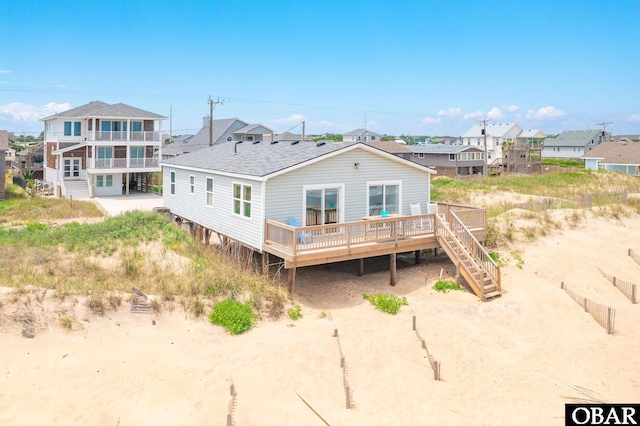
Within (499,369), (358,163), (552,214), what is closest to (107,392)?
(499,369)

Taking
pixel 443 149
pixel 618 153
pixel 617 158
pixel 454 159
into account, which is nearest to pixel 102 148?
pixel 454 159

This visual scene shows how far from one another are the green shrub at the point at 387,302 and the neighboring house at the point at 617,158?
60934 mm

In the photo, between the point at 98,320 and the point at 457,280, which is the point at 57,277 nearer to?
the point at 98,320

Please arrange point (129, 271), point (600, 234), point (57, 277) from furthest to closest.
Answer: point (600, 234), point (129, 271), point (57, 277)

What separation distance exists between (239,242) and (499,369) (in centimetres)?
1010

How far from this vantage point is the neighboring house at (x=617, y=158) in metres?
67.2

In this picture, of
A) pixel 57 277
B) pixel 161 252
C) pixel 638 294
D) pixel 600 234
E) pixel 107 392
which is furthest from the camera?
pixel 600 234

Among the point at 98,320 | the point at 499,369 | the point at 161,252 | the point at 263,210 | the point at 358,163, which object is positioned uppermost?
the point at 358,163

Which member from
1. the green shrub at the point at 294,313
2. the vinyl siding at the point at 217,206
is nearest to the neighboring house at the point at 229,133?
the vinyl siding at the point at 217,206

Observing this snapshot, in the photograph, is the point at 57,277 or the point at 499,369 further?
the point at 57,277

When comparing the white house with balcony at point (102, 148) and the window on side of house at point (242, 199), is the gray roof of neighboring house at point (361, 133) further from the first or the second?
the window on side of house at point (242, 199)

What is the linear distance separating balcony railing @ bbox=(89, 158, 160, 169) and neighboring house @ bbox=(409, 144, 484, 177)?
125 ft

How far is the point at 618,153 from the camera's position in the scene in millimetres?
70875

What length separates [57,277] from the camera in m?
15.6
